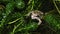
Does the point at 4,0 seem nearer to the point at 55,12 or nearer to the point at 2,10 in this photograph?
the point at 2,10

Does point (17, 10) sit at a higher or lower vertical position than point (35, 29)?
higher

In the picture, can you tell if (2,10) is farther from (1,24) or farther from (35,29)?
(35,29)

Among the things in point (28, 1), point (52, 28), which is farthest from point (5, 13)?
point (52, 28)

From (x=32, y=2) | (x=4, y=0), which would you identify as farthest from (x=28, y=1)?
(x=4, y=0)

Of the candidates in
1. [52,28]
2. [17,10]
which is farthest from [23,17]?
[52,28]

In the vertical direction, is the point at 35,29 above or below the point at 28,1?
below

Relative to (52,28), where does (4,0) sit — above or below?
above

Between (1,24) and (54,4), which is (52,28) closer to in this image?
(54,4)
